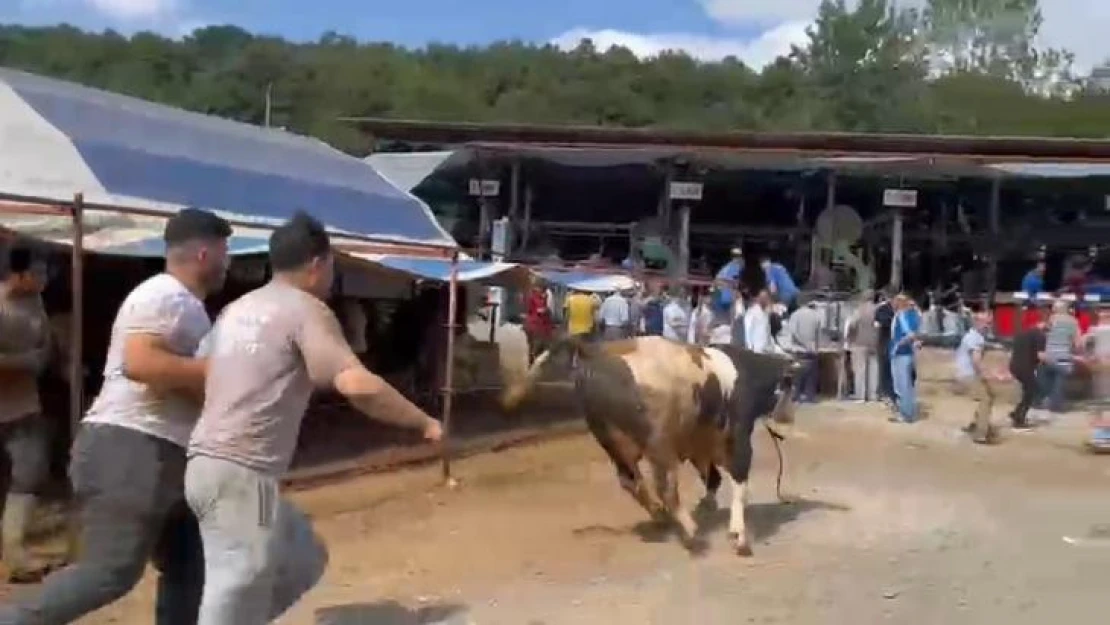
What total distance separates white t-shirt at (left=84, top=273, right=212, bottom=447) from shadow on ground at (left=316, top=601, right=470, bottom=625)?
250cm

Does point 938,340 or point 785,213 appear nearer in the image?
point 938,340

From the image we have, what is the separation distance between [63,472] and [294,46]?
213 feet

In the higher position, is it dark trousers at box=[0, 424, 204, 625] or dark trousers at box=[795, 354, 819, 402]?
dark trousers at box=[0, 424, 204, 625]

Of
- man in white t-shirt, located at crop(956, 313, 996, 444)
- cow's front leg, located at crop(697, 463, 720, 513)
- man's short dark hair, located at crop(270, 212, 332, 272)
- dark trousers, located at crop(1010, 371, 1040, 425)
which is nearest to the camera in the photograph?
man's short dark hair, located at crop(270, 212, 332, 272)

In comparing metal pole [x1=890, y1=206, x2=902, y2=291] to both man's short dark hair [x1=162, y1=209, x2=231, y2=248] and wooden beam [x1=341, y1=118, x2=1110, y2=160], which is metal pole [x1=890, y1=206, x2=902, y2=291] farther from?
man's short dark hair [x1=162, y1=209, x2=231, y2=248]

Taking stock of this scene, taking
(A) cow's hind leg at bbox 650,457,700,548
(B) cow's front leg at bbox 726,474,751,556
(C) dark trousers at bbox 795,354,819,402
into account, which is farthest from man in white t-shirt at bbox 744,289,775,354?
(A) cow's hind leg at bbox 650,457,700,548

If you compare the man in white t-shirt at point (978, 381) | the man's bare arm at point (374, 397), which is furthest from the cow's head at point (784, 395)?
the man's bare arm at point (374, 397)

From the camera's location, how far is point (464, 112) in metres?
56.4

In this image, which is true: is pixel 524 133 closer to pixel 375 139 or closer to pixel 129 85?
pixel 375 139

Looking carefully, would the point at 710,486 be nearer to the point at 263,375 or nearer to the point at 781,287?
the point at 263,375

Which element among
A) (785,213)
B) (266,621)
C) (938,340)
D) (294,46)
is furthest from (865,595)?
(294,46)

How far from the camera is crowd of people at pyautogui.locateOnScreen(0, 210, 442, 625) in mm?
5137

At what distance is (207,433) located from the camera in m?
5.18

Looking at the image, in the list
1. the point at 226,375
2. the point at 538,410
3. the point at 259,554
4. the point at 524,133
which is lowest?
the point at 538,410
